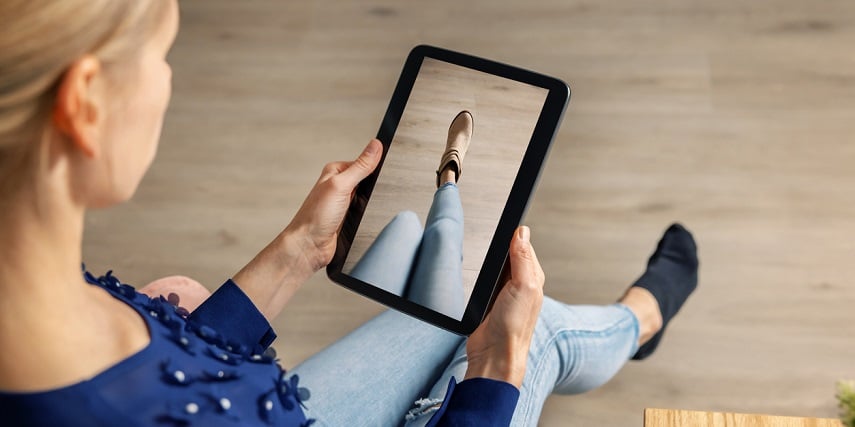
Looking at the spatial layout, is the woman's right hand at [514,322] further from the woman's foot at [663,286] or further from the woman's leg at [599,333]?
the woman's foot at [663,286]

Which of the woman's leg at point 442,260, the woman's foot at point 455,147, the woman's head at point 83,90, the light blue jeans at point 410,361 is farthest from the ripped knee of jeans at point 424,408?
the woman's head at point 83,90

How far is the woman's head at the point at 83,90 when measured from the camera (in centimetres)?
46

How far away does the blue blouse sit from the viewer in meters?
0.56

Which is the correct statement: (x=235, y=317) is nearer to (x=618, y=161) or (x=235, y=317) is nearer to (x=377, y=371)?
(x=377, y=371)

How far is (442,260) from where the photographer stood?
0.88m

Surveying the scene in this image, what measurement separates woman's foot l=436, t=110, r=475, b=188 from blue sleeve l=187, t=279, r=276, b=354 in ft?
0.82

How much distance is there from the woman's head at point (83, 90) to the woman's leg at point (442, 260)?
387 millimetres

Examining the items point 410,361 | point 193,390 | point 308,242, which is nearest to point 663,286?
point 410,361

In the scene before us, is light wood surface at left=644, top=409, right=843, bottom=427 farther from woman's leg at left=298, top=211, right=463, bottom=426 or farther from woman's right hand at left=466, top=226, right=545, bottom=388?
woman's leg at left=298, top=211, right=463, bottom=426

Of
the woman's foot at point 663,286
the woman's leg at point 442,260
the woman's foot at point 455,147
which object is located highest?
the woman's foot at point 455,147

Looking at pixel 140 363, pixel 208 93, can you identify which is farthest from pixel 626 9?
pixel 140 363

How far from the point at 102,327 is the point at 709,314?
1.07 m

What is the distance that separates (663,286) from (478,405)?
2.19 ft

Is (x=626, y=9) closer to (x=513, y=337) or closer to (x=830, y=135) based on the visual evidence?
(x=830, y=135)
